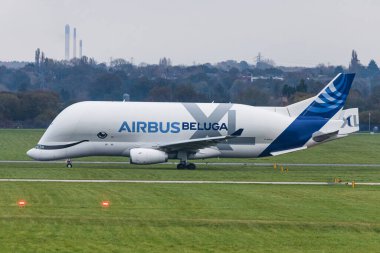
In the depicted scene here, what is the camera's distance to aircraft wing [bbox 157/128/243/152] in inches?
2537

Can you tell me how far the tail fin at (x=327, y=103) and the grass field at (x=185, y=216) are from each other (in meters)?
9.29

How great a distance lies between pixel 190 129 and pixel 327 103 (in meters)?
9.57

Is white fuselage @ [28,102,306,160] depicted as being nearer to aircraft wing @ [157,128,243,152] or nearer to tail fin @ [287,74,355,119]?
aircraft wing @ [157,128,243,152]

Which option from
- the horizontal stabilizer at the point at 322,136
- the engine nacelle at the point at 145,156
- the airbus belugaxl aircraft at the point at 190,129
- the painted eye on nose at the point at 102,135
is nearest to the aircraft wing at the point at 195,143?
the airbus belugaxl aircraft at the point at 190,129

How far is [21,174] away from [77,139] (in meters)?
8.92

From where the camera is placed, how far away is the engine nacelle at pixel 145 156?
6412 cm

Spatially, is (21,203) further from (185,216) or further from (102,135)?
(102,135)

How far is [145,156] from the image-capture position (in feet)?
210

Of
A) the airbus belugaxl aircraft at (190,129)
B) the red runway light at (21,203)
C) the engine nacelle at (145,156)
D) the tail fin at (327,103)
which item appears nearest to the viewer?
the red runway light at (21,203)

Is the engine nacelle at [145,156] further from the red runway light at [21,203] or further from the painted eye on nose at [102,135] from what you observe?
the red runway light at [21,203]

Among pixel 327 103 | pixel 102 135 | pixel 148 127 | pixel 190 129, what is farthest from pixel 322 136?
pixel 102 135

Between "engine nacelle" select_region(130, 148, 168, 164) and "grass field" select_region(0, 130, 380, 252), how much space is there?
4176mm

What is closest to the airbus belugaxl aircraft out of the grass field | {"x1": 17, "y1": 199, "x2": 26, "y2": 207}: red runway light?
the grass field

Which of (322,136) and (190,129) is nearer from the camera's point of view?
(190,129)
